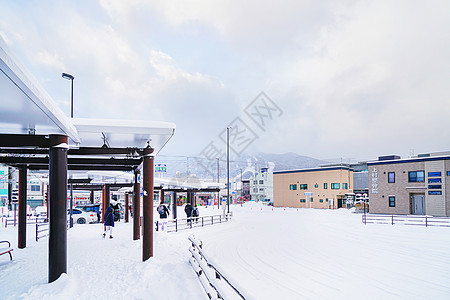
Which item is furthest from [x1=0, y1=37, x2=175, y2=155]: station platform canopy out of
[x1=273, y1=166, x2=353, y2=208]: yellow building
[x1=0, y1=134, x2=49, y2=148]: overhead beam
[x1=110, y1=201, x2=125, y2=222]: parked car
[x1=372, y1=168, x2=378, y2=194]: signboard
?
[x1=273, y1=166, x2=353, y2=208]: yellow building

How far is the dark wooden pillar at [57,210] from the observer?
6.45 m

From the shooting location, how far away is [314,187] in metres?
51.8

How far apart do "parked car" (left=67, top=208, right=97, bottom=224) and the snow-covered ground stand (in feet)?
39.6

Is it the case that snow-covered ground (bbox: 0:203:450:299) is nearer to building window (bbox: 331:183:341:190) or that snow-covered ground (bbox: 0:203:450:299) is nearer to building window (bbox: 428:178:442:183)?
building window (bbox: 428:178:442:183)

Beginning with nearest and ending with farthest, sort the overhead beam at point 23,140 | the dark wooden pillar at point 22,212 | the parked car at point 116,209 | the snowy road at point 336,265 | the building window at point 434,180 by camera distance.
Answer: the overhead beam at point 23,140, the snowy road at point 336,265, the dark wooden pillar at point 22,212, the parked car at point 116,209, the building window at point 434,180

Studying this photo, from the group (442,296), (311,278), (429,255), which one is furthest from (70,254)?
(429,255)

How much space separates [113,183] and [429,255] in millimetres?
19446

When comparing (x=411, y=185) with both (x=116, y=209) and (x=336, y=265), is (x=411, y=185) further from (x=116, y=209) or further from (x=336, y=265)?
(x=116, y=209)

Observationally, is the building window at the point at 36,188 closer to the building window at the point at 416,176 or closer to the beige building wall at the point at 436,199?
the building window at the point at 416,176

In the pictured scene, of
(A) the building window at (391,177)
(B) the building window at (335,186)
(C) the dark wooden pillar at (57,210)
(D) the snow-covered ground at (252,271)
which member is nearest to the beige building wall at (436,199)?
(A) the building window at (391,177)

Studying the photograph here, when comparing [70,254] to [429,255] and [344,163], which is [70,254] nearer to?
[429,255]

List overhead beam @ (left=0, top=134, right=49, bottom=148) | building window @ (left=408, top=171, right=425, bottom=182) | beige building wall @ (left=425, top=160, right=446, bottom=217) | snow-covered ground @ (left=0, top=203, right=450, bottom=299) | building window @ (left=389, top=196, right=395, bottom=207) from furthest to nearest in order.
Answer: building window @ (left=389, top=196, right=395, bottom=207) → building window @ (left=408, top=171, right=425, bottom=182) → beige building wall @ (left=425, top=160, right=446, bottom=217) → overhead beam @ (left=0, top=134, right=49, bottom=148) → snow-covered ground @ (left=0, top=203, right=450, bottom=299)

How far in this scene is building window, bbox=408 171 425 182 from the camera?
1276 inches

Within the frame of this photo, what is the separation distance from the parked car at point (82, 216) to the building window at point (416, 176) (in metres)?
31.8
